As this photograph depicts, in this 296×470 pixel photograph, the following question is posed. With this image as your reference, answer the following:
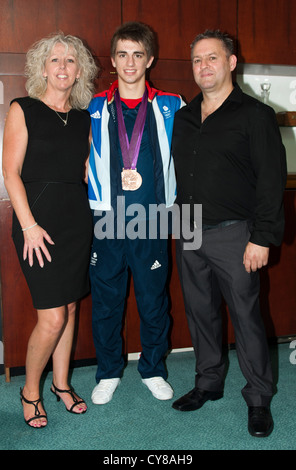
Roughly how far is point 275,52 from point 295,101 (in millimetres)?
796

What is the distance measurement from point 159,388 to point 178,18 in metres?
2.18

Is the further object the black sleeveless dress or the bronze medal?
the bronze medal

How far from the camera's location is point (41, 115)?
201 centimetres

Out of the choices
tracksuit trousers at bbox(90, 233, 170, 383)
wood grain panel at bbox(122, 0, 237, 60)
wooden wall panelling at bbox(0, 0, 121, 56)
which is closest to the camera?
tracksuit trousers at bbox(90, 233, 170, 383)

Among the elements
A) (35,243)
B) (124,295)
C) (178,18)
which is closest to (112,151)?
(35,243)

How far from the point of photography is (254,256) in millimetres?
1951

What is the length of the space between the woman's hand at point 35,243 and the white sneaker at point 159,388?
954 mm

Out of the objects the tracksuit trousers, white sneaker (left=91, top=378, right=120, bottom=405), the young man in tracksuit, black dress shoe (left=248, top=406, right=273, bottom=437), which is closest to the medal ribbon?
the young man in tracksuit

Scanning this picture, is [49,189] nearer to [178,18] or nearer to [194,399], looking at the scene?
[194,399]

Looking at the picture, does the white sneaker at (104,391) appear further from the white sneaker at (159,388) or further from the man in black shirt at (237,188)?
the man in black shirt at (237,188)

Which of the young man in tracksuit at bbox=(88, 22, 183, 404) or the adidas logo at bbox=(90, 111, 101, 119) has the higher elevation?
the adidas logo at bbox=(90, 111, 101, 119)

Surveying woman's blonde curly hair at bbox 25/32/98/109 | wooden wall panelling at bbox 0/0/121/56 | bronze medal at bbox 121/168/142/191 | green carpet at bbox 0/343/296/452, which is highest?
wooden wall panelling at bbox 0/0/121/56

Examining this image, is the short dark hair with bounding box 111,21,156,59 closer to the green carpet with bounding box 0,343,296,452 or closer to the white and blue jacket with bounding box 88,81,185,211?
the white and blue jacket with bounding box 88,81,185,211

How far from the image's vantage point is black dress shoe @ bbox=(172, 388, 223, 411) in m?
2.24
